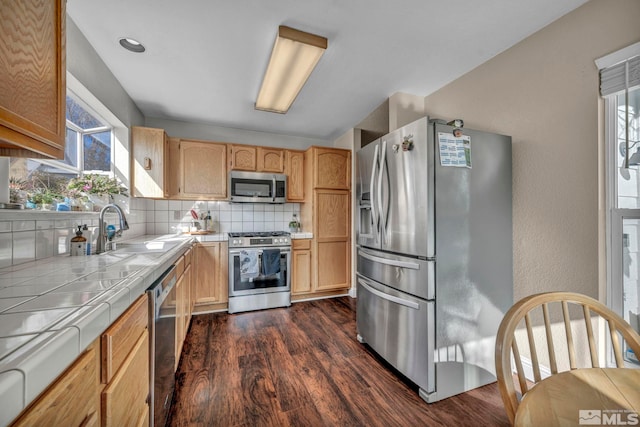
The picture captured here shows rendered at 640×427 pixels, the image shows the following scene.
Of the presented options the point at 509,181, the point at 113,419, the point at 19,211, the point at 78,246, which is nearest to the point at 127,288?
the point at 113,419

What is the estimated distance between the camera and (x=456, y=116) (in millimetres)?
2279

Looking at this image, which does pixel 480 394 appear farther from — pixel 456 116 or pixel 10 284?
pixel 10 284

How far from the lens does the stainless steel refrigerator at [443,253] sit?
5.17 ft

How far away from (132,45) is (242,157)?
1616mm

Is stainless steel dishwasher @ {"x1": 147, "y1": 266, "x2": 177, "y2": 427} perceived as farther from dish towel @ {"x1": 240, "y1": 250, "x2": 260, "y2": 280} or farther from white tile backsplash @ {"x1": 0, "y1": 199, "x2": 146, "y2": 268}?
dish towel @ {"x1": 240, "y1": 250, "x2": 260, "y2": 280}

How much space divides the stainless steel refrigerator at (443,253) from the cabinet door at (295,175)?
6.14ft

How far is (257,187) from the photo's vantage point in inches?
133

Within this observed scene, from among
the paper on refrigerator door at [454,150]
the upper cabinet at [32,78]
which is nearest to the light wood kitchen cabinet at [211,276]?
the upper cabinet at [32,78]

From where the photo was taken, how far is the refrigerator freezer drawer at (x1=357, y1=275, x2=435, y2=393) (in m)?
1.56

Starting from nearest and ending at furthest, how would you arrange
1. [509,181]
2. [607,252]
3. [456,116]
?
[607,252]
[509,181]
[456,116]

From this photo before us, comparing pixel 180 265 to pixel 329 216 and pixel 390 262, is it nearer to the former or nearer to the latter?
pixel 390 262

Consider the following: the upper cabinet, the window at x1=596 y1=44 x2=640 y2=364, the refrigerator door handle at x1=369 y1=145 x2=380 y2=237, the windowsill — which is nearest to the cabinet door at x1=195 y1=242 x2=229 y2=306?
the windowsill

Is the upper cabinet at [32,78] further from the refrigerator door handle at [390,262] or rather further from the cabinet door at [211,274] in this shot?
the cabinet door at [211,274]

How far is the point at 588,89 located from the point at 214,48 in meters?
2.46
